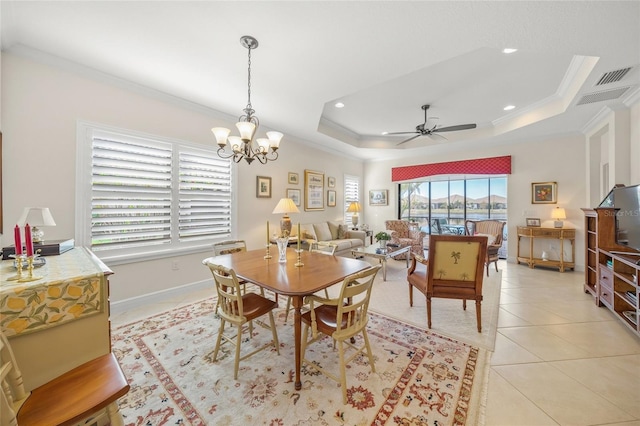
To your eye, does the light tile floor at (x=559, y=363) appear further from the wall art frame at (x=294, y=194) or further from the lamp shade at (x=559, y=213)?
the wall art frame at (x=294, y=194)

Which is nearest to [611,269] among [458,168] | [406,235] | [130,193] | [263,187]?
[406,235]

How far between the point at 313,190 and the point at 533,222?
483cm

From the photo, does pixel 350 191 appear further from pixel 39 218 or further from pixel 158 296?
pixel 39 218

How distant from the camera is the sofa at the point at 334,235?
523 cm

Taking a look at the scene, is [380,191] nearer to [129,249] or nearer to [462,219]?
[462,219]

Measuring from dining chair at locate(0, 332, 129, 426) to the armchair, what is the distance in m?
5.08

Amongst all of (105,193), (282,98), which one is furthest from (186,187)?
(282,98)

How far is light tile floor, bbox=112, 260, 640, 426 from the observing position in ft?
5.03

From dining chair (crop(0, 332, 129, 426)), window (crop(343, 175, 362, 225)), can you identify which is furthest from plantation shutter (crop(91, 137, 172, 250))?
window (crop(343, 175, 362, 225))

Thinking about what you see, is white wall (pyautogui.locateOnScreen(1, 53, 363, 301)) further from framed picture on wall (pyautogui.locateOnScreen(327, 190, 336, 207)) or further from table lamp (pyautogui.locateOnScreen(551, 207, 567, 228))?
table lamp (pyautogui.locateOnScreen(551, 207, 567, 228))

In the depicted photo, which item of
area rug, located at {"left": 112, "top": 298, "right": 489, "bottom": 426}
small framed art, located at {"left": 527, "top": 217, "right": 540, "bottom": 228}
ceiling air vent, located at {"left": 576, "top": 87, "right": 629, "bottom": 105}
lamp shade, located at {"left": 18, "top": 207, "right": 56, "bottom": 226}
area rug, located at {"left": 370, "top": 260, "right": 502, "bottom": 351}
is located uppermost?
ceiling air vent, located at {"left": 576, "top": 87, "right": 629, "bottom": 105}

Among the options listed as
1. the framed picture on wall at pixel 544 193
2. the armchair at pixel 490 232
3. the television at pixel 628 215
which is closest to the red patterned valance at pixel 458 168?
the framed picture on wall at pixel 544 193

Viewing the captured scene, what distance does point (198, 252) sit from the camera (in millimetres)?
3695

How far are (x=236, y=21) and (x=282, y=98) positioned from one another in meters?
1.38
